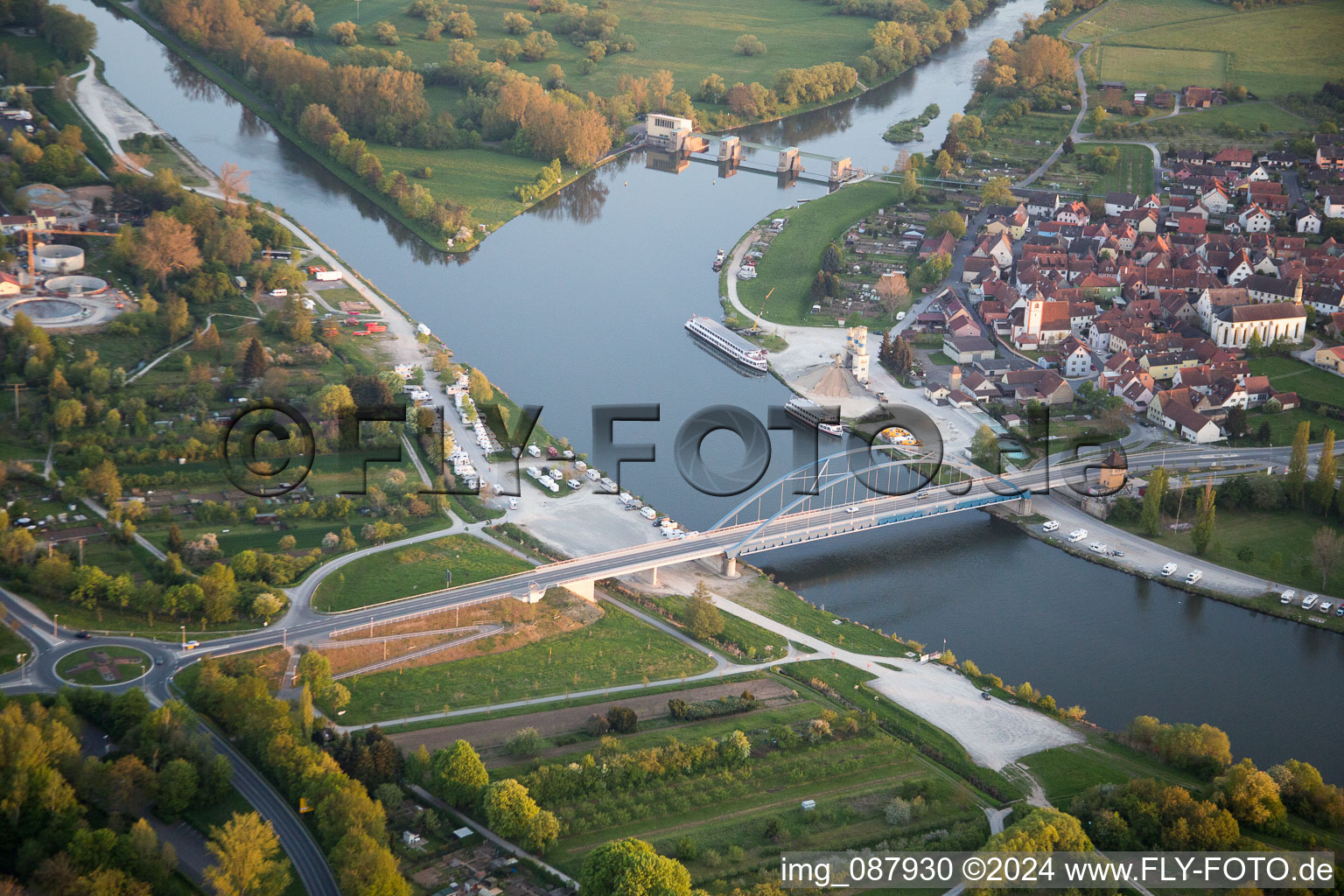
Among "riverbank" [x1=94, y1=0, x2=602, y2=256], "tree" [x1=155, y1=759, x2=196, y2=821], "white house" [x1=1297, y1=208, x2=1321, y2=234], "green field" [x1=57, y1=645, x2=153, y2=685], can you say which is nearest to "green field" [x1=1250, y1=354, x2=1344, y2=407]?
"white house" [x1=1297, y1=208, x2=1321, y2=234]

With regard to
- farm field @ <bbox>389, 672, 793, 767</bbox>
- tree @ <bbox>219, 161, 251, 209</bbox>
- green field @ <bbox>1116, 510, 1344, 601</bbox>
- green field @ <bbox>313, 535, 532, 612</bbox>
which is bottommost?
farm field @ <bbox>389, 672, 793, 767</bbox>

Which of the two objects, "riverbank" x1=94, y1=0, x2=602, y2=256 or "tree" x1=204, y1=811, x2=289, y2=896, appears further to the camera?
"riverbank" x1=94, y1=0, x2=602, y2=256

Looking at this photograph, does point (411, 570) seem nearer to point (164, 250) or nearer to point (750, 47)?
point (164, 250)

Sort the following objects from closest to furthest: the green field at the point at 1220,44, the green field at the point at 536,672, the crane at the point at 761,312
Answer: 1. the green field at the point at 536,672
2. the crane at the point at 761,312
3. the green field at the point at 1220,44

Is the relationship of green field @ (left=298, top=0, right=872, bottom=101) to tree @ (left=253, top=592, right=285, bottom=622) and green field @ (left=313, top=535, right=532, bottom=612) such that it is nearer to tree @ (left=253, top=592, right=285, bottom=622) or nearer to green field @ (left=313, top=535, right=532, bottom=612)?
green field @ (left=313, top=535, right=532, bottom=612)

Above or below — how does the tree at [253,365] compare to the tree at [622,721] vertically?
above

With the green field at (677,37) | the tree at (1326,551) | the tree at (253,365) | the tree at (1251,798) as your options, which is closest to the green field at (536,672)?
the tree at (1251,798)

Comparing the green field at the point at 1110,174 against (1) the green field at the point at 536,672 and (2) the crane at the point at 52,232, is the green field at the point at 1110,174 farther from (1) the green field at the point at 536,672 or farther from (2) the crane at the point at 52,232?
(2) the crane at the point at 52,232
